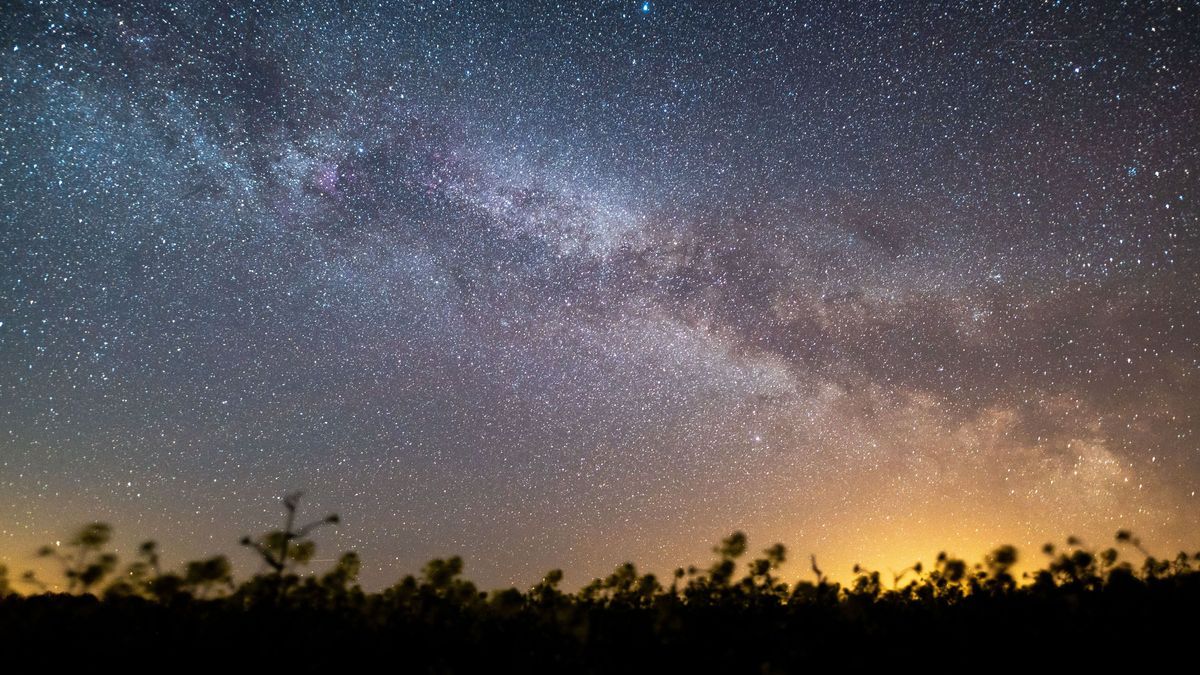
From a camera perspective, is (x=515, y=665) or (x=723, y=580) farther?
(x=723, y=580)

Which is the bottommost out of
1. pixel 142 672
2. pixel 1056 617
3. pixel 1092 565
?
pixel 142 672

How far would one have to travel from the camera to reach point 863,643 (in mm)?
10844

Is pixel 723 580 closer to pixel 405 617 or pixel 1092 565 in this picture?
pixel 405 617

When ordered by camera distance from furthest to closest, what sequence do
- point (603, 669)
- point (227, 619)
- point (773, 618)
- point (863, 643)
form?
point (773, 618)
point (227, 619)
point (863, 643)
point (603, 669)

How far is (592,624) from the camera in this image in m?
12.9

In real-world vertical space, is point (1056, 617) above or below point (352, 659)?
above

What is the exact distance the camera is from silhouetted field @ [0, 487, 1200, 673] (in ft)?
32.4


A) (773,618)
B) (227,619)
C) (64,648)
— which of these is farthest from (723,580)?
(64,648)

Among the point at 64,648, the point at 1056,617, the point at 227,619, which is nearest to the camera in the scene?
the point at 64,648

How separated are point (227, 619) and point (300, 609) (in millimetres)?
1752

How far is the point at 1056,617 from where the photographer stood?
11.8 meters

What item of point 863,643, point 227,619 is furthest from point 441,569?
point 863,643

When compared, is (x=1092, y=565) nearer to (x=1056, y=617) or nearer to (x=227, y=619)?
(x=1056, y=617)

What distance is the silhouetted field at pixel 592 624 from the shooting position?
32.4ft
